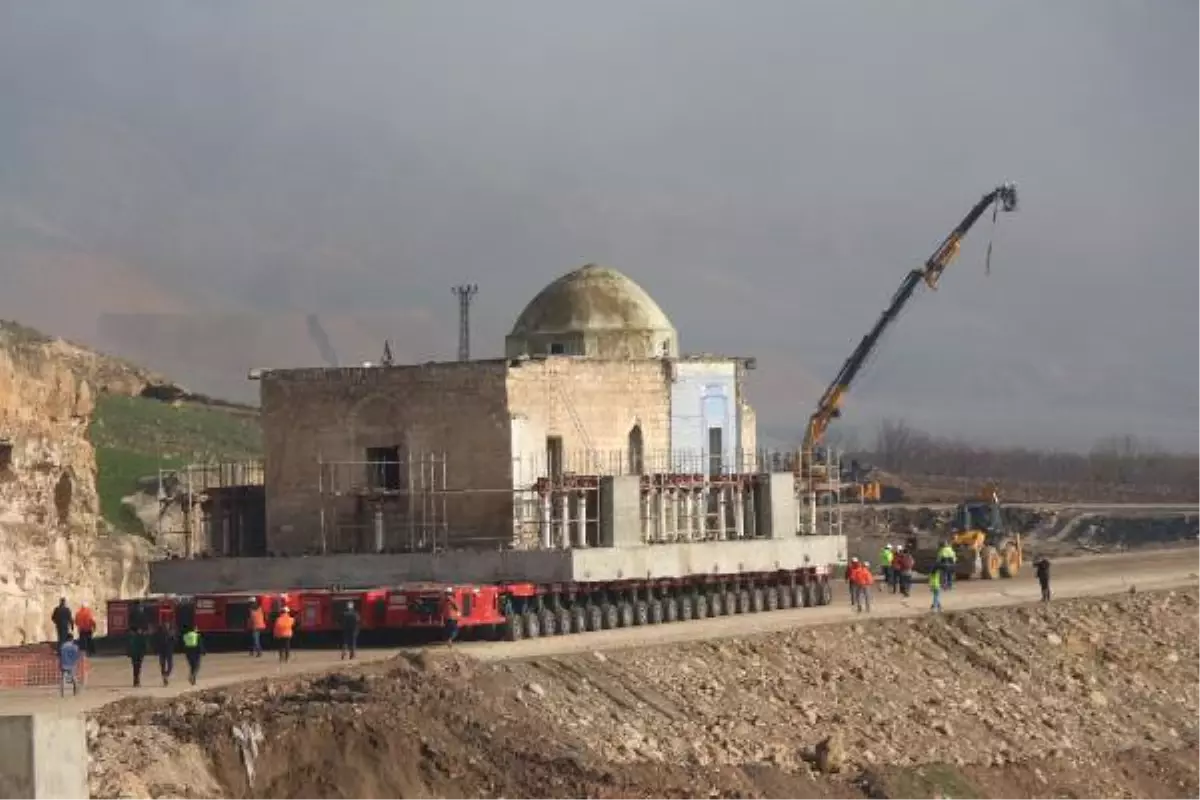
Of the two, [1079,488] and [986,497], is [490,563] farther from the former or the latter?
[1079,488]

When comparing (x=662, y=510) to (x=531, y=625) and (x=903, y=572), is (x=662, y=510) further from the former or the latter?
(x=531, y=625)

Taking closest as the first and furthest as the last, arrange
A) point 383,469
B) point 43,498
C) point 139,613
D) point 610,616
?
1. point 139,613
2. point 610,616
3. point 383,469
4. point 43,498

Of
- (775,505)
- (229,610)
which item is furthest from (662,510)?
(229,610)

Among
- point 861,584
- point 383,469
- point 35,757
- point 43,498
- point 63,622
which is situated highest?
point 383,469

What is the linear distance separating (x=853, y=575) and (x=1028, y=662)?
392 cm

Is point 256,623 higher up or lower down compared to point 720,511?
lower down

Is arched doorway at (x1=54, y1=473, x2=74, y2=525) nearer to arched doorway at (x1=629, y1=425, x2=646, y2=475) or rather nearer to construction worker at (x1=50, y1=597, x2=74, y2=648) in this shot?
construction worker at (x1=50, y1=597, x2=74, y2=648)

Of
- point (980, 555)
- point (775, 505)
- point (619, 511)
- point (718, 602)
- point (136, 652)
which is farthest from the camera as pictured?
point (980, 555)

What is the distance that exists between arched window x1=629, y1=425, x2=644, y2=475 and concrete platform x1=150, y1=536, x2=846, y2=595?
3758 millimetres

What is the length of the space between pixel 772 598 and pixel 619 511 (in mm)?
6234

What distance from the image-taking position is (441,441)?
4875cm

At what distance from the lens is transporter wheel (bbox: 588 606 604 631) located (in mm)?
45125

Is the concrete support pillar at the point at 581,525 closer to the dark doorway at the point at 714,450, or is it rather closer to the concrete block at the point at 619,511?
the concrete block at the point at 619,511

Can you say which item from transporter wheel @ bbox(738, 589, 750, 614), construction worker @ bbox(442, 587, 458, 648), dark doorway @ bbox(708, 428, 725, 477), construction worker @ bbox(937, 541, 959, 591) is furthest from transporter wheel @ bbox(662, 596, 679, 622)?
construction worker @ bbox(937, 541, 959, 591)
